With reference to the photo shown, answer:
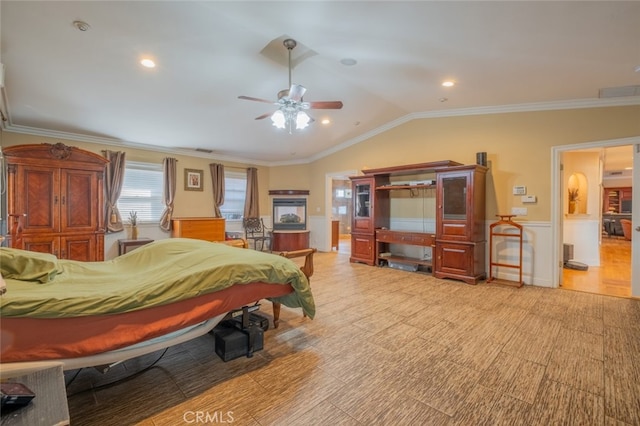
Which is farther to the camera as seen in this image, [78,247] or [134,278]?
[78,247]

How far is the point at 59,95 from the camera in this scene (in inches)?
154

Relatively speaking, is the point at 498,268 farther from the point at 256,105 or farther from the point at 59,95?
the point at 59,95

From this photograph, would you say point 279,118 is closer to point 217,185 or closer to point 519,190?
point 519,190

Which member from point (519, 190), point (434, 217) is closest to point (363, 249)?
point (434, 217)

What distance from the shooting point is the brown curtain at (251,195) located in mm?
7820

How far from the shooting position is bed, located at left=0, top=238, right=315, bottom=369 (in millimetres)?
1507

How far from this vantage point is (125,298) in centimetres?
171

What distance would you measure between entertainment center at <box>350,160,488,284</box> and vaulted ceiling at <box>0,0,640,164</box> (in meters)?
1.26

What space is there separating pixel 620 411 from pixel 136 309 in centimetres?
302

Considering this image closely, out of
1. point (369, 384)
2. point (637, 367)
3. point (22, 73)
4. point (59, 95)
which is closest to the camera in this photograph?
point (369, 384)

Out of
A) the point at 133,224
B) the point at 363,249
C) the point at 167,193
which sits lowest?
the point at 363,249

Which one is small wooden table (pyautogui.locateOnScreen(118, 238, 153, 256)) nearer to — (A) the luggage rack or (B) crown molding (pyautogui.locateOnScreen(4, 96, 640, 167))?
(B) crown molding (pyautogui.locateOnScreen(4, 96, 640, 167))

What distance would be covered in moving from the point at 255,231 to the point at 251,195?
990 mm

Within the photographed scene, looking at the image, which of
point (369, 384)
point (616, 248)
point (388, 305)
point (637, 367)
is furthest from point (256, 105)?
point (616, 248)
